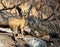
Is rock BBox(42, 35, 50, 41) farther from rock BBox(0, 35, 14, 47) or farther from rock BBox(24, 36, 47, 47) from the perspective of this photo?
rock BBox(0, 35, 14, 47)

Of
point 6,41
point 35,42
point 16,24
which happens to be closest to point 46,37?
point 35,42

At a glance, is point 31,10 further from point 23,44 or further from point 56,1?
point 23,44

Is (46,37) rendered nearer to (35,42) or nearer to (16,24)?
(35,42)

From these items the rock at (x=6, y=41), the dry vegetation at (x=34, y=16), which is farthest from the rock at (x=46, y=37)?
the rock at (x=6, y=41)

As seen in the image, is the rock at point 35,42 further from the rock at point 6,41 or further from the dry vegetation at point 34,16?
the dry vegetation at point 34,16

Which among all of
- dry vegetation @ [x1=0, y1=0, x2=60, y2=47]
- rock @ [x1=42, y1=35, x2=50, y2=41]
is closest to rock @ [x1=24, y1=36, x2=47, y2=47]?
rock @ [x1=42, y1=35, x2=50, y2=41]

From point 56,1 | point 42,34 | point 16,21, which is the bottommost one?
point 42,34

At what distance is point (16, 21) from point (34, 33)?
4.07 ft

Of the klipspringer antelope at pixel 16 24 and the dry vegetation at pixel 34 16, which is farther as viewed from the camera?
the dry vegetation at pixel 34 16

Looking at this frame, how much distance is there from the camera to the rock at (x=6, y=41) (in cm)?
728

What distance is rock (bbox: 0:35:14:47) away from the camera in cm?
728

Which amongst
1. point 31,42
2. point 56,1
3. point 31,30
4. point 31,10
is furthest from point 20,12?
point 31,42

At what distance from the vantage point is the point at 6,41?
24.6 ft

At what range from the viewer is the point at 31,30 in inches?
395
